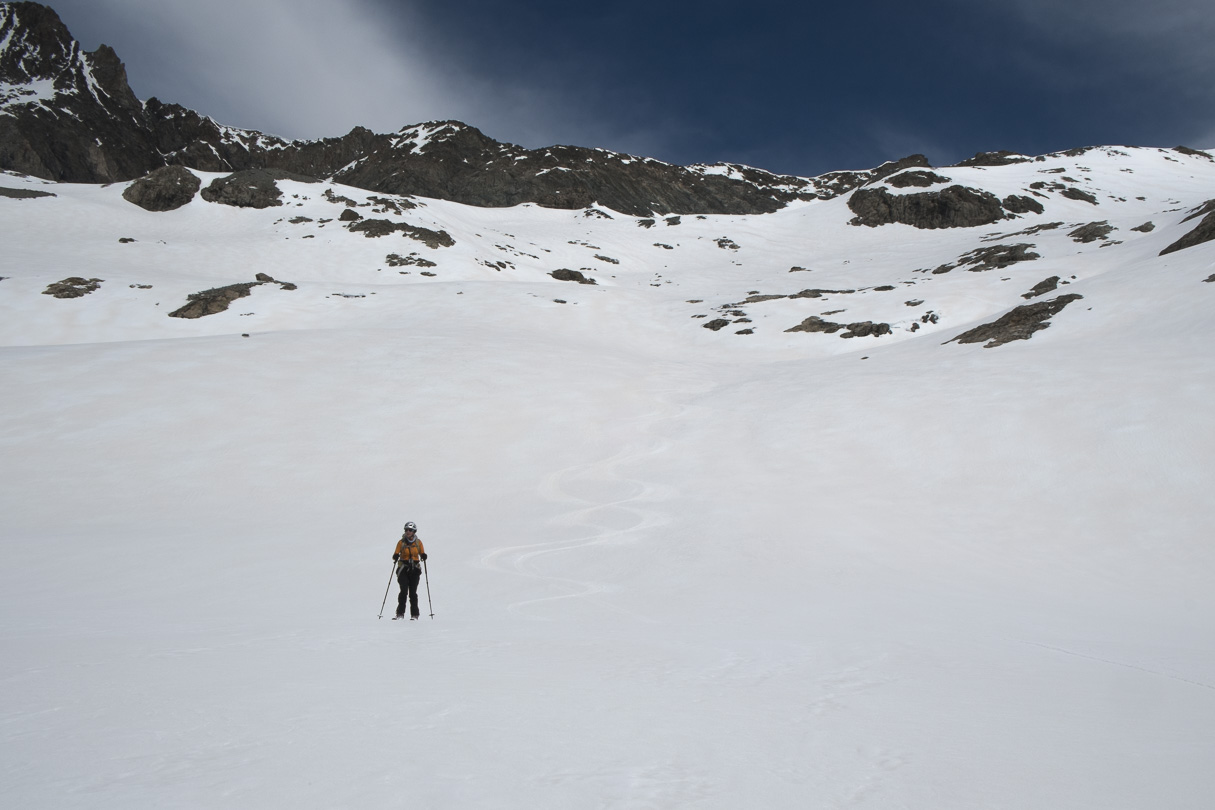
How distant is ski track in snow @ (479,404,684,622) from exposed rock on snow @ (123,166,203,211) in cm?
7593

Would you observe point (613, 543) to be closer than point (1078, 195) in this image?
Yes

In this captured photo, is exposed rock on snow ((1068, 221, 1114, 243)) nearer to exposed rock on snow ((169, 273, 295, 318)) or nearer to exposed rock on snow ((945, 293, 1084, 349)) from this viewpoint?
exposed rock on snow ((945, 293, 1084, 349))

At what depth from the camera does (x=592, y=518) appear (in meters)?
14.8

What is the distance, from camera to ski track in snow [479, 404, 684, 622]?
35.2 feet

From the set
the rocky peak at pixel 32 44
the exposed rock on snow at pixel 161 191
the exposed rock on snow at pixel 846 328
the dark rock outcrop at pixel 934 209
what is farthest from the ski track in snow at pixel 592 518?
the rocky peak at pixel 32 44

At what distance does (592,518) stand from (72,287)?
4187 cm

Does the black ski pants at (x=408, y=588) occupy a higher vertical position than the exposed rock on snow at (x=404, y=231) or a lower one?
lower

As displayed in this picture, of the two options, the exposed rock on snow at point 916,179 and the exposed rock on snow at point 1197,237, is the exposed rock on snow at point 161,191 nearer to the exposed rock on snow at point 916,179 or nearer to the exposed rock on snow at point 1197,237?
the exposed rock on snow at point 1197,237

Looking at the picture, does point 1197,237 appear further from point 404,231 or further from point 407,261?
point 404,231

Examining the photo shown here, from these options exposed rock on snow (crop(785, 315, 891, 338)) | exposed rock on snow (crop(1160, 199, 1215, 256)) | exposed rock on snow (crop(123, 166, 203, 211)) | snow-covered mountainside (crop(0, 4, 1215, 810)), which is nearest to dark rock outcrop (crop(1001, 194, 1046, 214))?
snow-covered mountainside (crop(0, 4, 1215, 810))

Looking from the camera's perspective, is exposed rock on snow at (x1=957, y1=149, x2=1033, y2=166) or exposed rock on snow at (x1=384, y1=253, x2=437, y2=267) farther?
exposed rock on snow at (x1=957, y1=149, x2=1033, y2=166)

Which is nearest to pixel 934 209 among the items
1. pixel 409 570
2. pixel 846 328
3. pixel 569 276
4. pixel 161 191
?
pixel 569 276

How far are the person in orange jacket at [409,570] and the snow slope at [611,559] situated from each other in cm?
52

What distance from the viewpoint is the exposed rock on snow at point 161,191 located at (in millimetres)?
71562
